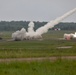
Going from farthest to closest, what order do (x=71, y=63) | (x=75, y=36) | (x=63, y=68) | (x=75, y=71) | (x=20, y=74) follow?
1. (x=75, y=36)
2. (x=71, y=63)
3. (x=63, y=68)
4. (x=75, y=71)
5. (x=20, y=74)

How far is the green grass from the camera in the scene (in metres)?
21.2

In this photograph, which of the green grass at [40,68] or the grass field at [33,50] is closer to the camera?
the green grass at [40,68]

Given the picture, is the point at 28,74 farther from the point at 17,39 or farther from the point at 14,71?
the point at 17,39

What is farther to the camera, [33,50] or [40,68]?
[33,50]

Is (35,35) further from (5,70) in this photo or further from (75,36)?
(5,70)

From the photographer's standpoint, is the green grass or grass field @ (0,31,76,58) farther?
grass field @ (0,31,76,58)

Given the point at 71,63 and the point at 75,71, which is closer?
the point at 75,71

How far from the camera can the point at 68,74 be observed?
2064 cm

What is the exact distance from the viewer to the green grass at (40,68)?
69.4 feet

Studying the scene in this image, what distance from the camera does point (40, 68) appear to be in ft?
75.1

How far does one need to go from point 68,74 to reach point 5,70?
14.4 feet

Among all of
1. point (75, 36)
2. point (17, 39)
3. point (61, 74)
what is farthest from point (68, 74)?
point (75, 36)

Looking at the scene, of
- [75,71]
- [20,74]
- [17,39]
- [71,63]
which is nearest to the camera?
[20,74]

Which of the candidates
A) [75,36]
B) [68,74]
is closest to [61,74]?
[68,74]
